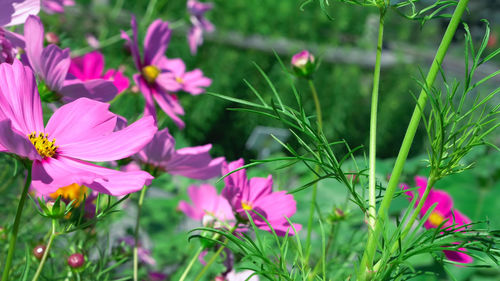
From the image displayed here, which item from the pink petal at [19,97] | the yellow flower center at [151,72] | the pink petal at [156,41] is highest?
the pink petal at [156,41]

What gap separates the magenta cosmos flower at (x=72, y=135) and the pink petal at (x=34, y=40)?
0.19ft

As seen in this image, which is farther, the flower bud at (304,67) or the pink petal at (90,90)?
the flower bud at (304,67)

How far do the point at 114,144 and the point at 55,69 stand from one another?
10 centimetres

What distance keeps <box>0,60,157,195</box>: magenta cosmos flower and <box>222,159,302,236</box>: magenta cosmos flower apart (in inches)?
4.1

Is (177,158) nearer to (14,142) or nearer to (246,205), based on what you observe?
(246,205)

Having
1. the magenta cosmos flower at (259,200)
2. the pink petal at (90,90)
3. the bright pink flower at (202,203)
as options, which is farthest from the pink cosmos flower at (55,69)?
the bright pink flower at (202,203)

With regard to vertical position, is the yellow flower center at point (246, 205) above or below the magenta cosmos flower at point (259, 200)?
below

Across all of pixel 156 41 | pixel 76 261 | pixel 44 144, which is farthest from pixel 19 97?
pixel 156 41

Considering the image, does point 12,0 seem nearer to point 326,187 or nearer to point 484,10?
point 326,187

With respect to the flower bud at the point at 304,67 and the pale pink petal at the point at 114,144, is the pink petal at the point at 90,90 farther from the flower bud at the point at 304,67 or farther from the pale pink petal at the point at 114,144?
the flower bud at the point at 304,67

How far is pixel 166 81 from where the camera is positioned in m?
0.53

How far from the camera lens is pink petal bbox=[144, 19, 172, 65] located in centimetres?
53

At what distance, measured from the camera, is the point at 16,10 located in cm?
35

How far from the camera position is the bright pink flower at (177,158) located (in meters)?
0.43
